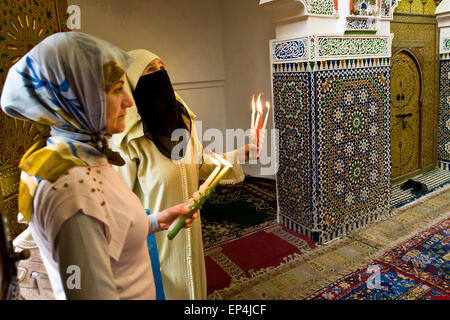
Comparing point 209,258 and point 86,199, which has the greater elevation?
point 86,199

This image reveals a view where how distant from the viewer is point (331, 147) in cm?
271

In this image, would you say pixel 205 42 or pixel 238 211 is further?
pixel 205 42

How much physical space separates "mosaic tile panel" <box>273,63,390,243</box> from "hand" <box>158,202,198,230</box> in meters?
1.84

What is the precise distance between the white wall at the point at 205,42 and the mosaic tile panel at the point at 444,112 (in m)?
2.00

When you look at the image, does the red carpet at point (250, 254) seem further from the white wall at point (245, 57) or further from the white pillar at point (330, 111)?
the white wall at point (245, 57)

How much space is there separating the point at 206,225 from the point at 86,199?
2.54 metres

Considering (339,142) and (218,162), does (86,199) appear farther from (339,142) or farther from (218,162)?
(339,142)

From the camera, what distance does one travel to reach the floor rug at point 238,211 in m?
2.99

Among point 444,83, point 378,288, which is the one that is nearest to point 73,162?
point 378,288

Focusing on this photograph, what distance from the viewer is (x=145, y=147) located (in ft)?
5.09

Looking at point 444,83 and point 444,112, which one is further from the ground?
point 444,83

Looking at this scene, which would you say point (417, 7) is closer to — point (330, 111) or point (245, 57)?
point (245, 57)

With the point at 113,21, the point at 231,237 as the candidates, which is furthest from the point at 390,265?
the point at 113,21

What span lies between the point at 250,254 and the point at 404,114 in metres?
2.51
